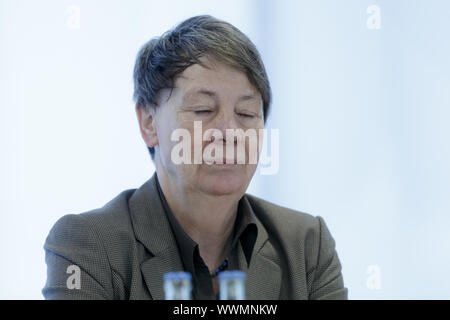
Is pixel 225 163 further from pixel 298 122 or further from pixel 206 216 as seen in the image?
pixel 298 122

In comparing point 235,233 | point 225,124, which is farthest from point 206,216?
point 225,124

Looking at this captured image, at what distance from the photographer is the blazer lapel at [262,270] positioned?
135 centimetres

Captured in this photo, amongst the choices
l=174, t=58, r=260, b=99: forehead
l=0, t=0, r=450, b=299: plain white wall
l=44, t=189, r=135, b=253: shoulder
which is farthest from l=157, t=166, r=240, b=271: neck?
l=0, t=0, r=450, b=299: plain white wall

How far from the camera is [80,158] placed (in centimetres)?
228

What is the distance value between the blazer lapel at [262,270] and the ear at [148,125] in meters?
0.36

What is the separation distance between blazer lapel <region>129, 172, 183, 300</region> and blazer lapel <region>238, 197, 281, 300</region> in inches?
6.9

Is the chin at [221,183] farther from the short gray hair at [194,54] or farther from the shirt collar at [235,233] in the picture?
the short gray hair at [194,54]

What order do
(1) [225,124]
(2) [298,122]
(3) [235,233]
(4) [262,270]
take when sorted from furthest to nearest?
(2) [298,122]
(3) [235,233]
(4) [262,270]
(1) [225,124]

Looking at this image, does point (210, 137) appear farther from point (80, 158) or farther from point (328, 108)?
point (328, 108)

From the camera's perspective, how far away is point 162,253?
132 cm

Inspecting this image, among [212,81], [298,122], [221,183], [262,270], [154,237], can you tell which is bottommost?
[262,270]

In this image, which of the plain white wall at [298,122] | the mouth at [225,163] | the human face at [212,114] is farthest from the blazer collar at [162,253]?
the plain white wall at [298,122]

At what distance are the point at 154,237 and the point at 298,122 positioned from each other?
1.39m
